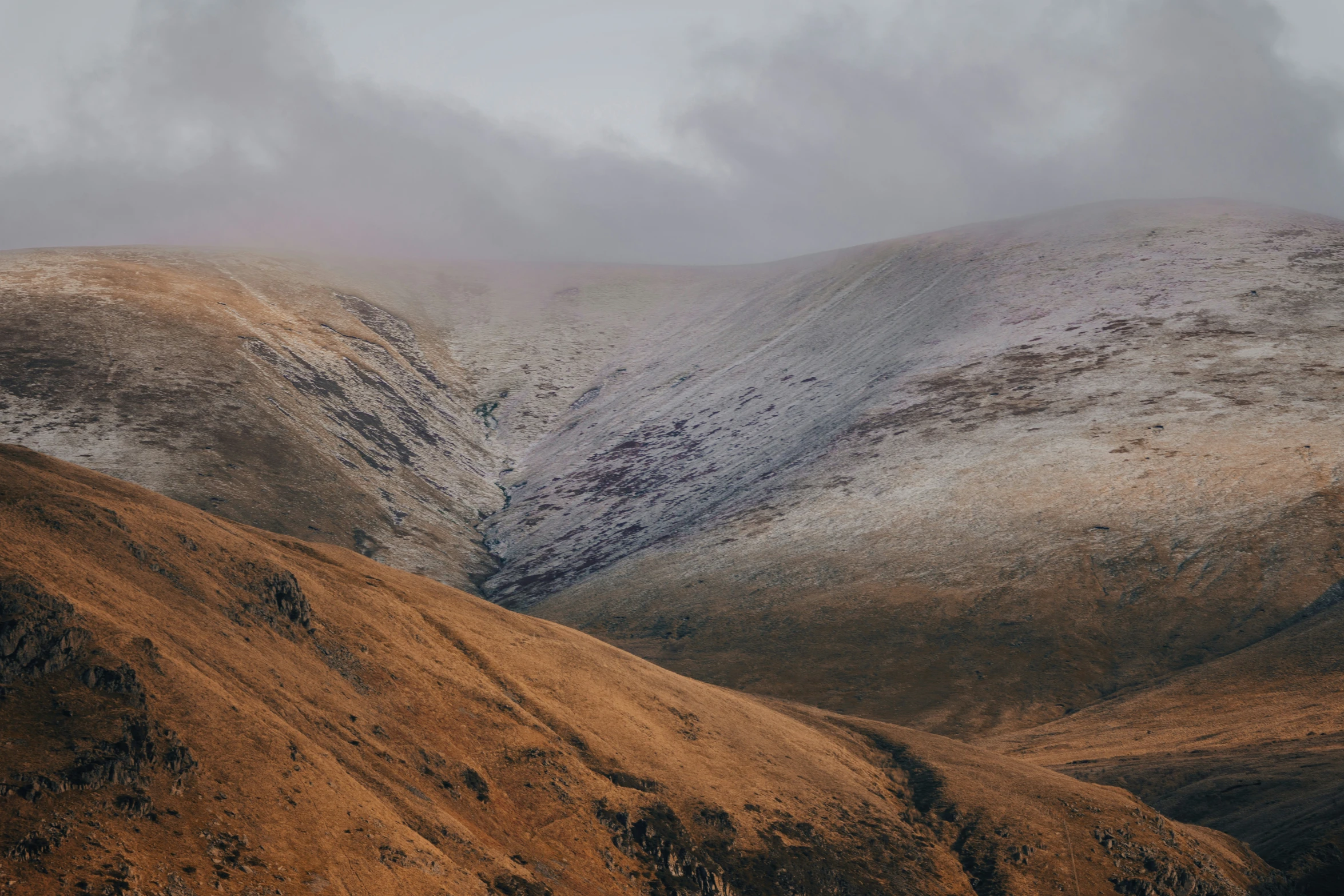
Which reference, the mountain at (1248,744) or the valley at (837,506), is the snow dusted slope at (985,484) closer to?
the valley at (837,506)

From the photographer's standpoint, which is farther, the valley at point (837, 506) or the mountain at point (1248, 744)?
the mountain at point (1248, 744)

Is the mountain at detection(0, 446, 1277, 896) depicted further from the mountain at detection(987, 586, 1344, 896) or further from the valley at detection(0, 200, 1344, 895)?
the mountain at detection(987, 586, 1344, 896)

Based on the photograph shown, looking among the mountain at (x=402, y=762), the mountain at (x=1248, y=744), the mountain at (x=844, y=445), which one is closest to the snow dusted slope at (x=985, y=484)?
the mountain at (x=844, y=445)

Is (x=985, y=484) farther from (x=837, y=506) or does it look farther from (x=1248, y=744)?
(x=1248, y=744)

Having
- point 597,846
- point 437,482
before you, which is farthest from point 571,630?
point 437,482

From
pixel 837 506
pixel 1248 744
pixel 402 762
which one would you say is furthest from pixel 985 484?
pixel 402 762

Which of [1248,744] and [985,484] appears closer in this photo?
[1248,744]

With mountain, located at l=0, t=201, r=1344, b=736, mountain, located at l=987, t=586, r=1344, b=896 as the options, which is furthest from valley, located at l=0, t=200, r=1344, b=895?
mountain, located at l=0, t=201, r=1344, b=736

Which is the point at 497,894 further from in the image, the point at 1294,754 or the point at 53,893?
the point at 1294,754
